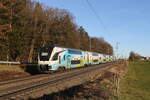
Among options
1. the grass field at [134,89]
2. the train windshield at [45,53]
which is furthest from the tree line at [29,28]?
the grass field at [134,89]

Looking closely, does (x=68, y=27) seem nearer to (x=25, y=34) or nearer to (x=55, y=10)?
(x=55, y=10)

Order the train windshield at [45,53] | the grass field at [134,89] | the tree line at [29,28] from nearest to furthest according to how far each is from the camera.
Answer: the grass field at [134,89] < the train windshield at [45,53] < the tree line at [29,28]

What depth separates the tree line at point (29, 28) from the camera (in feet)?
114

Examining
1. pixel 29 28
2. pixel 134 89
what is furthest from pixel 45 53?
pixel 29 28

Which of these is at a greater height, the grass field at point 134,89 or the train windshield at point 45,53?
the train windshield at point 45,53

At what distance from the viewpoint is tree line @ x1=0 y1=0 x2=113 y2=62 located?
1373 inches

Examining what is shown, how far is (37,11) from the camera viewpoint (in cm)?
4603

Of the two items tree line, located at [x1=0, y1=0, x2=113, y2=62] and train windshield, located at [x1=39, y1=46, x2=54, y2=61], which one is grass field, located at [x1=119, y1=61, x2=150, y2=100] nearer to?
train windshield, located at [x1=39, y1=46, x2=54, y2=61]

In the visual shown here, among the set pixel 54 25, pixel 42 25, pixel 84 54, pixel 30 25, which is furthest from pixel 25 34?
pixel 84 54

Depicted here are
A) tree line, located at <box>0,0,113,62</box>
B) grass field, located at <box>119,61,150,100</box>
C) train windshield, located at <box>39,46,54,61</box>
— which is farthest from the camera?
tree line, located at <box>0,0,113,62</box>

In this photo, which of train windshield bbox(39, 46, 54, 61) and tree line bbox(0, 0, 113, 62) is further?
tree line bbox(0, 0, 113, 62)

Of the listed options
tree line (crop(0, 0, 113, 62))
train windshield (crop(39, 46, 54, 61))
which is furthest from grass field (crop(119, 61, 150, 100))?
tree line (crop(0, 0, 113, 62))

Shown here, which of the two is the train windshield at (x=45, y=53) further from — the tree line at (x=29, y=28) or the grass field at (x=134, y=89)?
the grass field at (x=134, y=89)

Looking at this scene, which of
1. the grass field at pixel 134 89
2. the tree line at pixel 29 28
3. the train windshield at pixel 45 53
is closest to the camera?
the grass field at pixel 134 89
